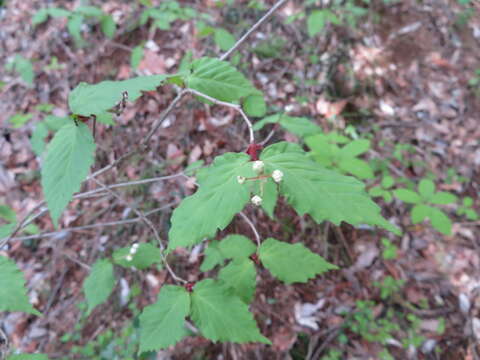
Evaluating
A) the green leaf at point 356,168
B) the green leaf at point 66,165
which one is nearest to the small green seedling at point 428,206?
the green leaf at point 356,168

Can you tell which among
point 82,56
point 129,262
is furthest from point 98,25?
point 129,262

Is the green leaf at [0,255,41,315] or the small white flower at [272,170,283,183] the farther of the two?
the green leaf at [0,255,41,315]

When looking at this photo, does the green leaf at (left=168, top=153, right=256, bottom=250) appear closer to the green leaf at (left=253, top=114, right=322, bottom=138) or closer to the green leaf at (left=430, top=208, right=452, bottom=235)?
the green leaf at (left=253, top=114, right=322, bottom=138)

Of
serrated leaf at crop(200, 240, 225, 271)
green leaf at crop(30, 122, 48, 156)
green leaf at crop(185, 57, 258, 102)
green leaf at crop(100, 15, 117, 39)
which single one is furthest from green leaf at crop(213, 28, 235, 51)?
serrated leaf at crop(200, 240, 225, 271)

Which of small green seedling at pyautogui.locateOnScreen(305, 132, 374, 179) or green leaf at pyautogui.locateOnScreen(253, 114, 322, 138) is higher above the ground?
green leaf at pyautogui.locateOnScreen(253, 114, 322, 138)

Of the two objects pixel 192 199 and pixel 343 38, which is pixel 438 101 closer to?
pixel 343 38

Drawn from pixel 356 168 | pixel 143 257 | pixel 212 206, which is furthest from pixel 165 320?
pixel 356 168
